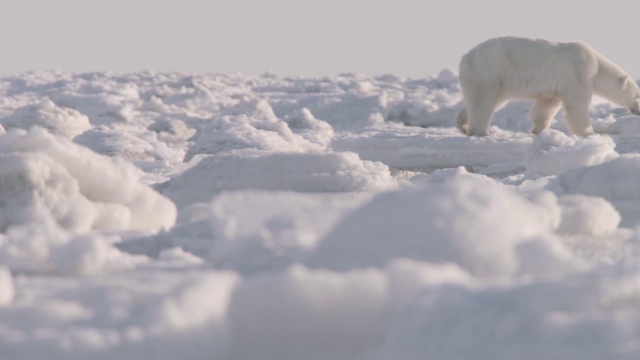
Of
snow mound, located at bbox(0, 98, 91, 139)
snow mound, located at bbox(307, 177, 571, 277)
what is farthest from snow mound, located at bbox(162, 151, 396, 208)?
snow mound, located at bbox(0, 98, 91, 139)

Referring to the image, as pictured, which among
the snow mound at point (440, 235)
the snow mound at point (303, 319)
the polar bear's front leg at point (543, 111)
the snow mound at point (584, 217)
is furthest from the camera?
the polar bear's front leg at point (543, 111)

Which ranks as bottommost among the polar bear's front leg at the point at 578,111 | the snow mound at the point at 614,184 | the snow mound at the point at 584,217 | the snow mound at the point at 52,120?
the snow mound at the point at 52,120

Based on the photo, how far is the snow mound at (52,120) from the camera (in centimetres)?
1361

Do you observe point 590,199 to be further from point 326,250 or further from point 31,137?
point 31,137

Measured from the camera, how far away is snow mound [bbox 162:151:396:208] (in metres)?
4.46

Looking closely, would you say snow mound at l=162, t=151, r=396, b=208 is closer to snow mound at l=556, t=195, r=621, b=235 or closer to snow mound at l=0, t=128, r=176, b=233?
snow mound at l=0, t=128, r=176, b=233

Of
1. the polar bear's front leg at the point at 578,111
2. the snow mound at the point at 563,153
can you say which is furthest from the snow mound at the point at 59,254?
the polar bear's front leg at the point at 578,111

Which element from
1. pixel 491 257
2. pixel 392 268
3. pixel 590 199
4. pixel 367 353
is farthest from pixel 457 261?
pixel 590 199

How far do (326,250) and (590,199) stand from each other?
1356 mm

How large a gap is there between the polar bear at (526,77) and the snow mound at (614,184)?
8.36 m

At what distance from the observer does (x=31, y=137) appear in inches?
137

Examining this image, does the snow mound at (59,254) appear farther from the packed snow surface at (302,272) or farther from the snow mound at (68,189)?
the snow mound at (68,189)

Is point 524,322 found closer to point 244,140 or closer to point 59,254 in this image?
point 59,254

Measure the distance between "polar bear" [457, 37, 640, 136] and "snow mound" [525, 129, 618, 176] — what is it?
444cm
